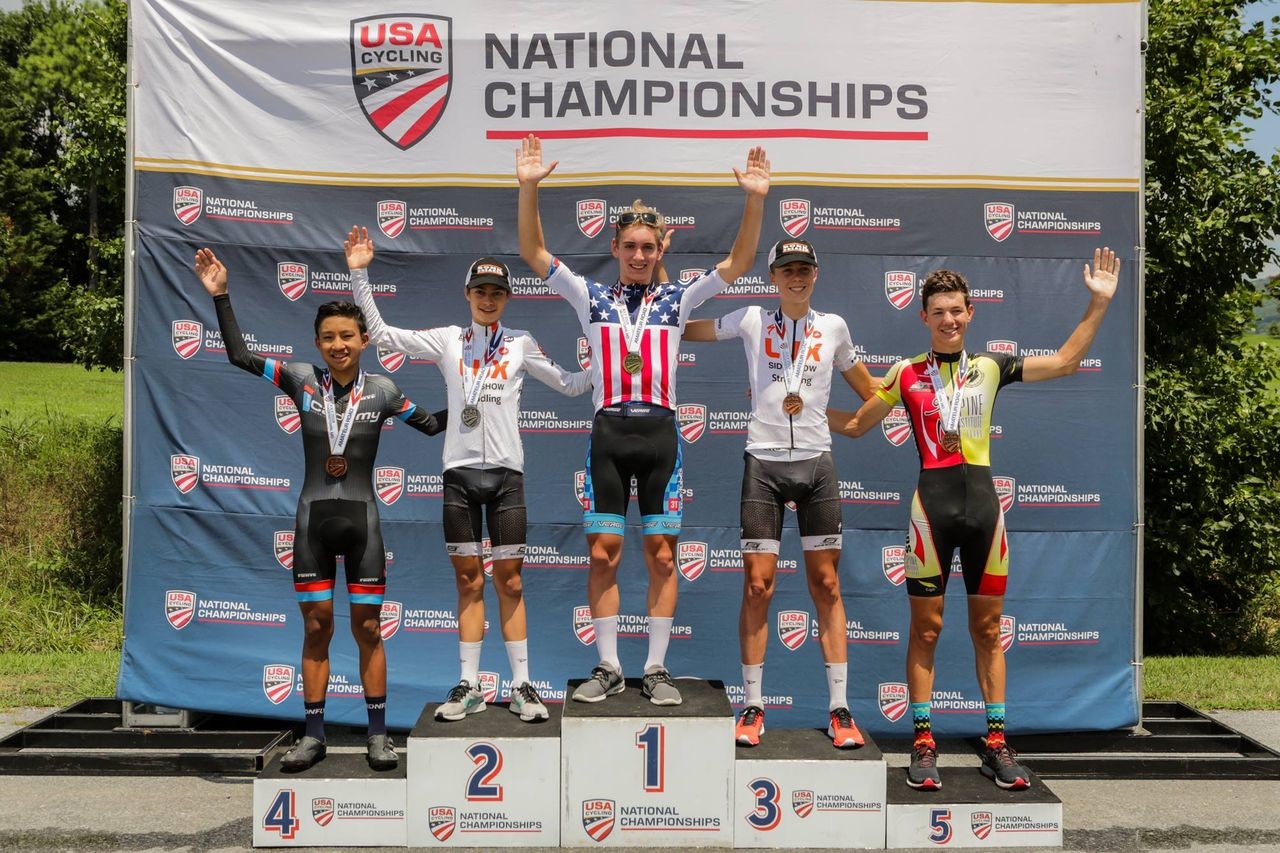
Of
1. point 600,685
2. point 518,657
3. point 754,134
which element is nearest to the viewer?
point 600,685

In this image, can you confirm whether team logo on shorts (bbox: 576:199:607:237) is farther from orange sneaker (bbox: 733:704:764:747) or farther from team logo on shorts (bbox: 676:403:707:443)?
orange sneaker (bbox: 733:704:764:747)

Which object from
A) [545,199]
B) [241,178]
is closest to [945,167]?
[545,199]

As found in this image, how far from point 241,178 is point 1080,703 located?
5545 millimetres

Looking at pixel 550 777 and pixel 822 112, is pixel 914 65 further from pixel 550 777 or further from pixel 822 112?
pixel 550 777

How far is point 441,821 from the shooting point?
14.4 feet

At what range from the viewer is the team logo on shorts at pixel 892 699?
19.7ft

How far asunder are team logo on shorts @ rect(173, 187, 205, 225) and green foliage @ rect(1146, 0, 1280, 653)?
6.24m

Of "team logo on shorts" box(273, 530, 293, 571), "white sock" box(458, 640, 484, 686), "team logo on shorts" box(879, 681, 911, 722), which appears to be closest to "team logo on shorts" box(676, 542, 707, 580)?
"team logo on shorts" box(879, 681, 911, 722)

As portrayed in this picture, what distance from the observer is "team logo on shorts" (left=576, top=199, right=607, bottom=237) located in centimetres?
601

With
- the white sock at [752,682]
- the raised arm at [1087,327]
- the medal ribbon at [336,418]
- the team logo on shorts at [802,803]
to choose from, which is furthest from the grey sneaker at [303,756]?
the raised arm at [1087,327]

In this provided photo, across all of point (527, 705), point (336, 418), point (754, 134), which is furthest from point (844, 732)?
point (754, 134)

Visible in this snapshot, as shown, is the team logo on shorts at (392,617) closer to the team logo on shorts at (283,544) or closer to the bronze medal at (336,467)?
the team logo on shorts at (283,544)

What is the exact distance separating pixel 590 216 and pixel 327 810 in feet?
11.0

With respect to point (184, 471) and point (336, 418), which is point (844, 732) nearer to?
point (336, 418)
